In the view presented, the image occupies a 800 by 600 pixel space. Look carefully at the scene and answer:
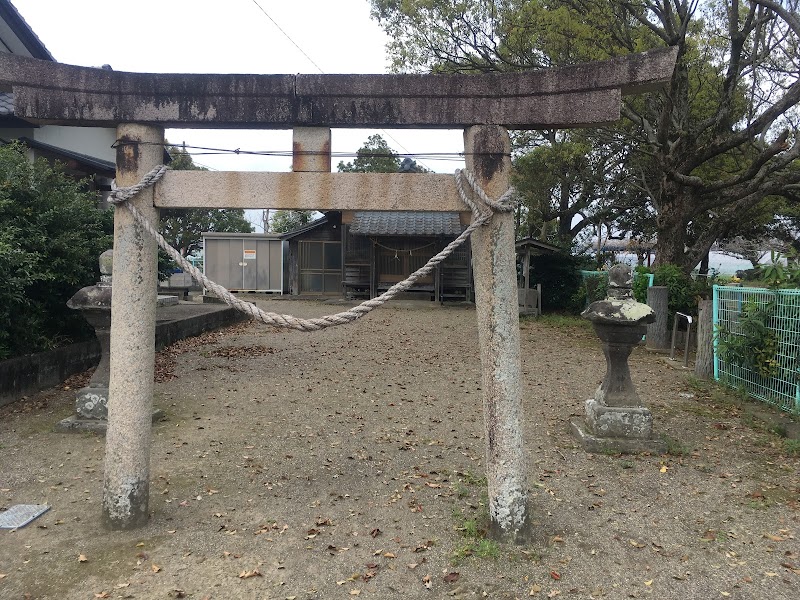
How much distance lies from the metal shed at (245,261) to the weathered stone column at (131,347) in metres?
22.1

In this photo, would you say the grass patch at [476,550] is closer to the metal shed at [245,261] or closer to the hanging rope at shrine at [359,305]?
the hanging rope at shrine at [359,305]

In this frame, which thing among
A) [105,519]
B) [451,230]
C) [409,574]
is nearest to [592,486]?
[409,574]

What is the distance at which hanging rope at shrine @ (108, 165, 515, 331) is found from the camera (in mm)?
3695

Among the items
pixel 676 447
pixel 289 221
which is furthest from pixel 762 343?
pixel 289 221

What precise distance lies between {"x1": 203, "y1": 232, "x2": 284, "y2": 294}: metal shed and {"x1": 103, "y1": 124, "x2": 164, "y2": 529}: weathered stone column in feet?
72.6

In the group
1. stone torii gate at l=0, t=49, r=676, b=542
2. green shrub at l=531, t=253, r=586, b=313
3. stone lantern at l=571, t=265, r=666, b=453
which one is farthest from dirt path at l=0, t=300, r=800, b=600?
green shrub at l=531, t=253, r=586, b=313

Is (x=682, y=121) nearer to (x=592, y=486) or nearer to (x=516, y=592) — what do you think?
(x=592, y=486)

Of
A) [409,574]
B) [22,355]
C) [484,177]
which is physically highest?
[484,177]

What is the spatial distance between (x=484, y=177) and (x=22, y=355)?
6.99 meters

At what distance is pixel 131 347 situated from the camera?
3902 mm

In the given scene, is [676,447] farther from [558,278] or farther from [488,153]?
[558,278]

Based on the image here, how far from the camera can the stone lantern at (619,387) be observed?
19.5ft

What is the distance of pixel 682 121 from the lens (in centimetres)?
1298

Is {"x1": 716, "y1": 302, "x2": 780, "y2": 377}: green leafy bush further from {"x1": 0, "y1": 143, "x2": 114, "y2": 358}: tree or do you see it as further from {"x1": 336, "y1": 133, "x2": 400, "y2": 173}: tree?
{"x1": 336, "y1": 133, "x2": 400, "y2": 173}: tree
